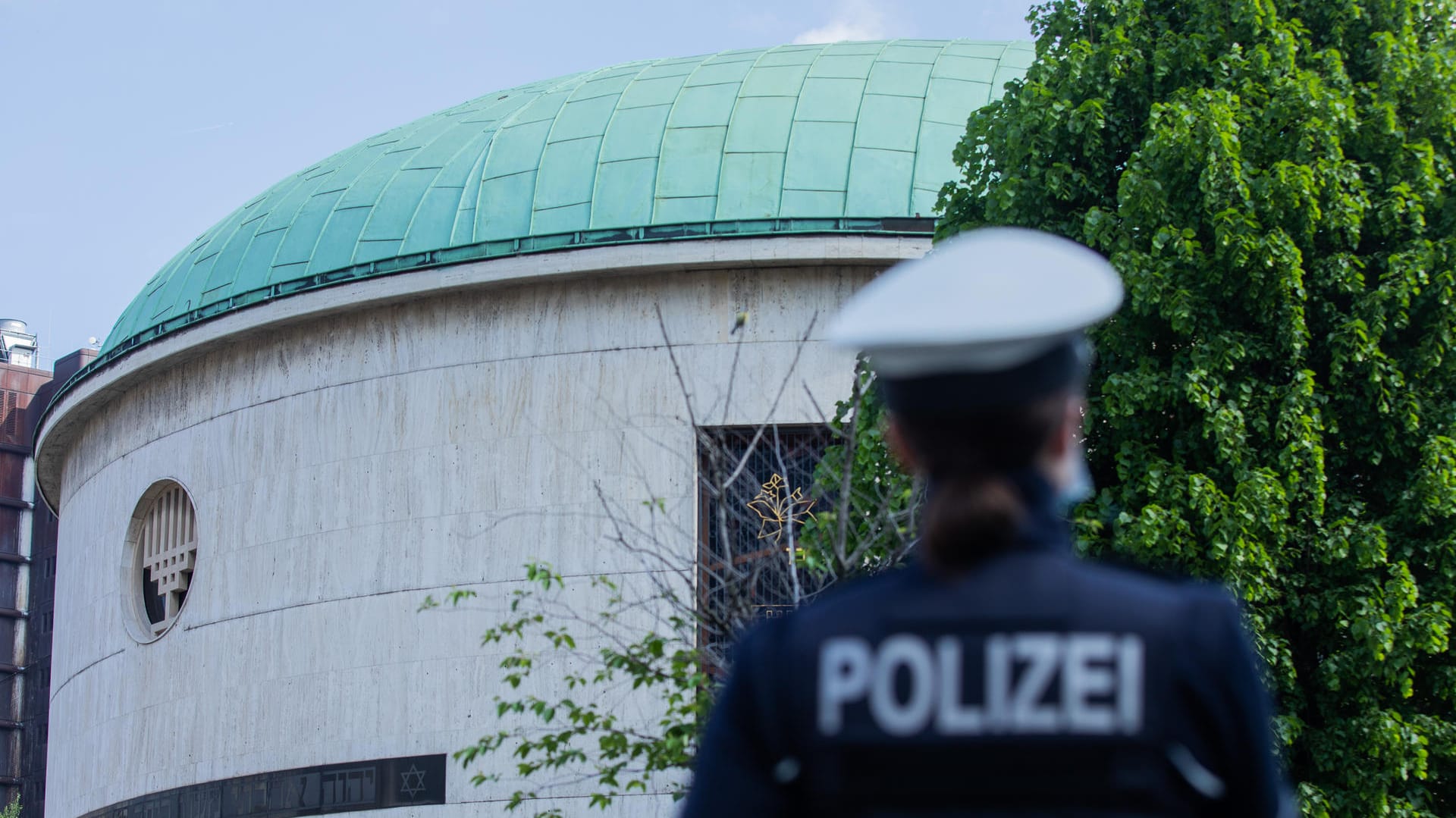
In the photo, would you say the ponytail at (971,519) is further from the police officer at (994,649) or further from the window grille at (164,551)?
the window grille at (164,551)

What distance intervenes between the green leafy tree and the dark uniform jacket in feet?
29.5

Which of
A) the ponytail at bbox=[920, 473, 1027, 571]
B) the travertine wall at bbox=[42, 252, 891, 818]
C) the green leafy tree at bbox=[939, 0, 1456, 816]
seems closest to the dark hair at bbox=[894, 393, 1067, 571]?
the ponytail at bbox=[920, 473, 1027, 571]

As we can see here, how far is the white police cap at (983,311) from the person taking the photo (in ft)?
6.31

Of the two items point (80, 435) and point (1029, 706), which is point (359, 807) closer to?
point (80, 435)

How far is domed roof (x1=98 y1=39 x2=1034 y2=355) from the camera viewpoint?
61.5ft

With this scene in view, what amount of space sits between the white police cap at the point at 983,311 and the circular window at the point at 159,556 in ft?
65.1

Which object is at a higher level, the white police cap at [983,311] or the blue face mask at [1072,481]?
the white police cap at [983,311]

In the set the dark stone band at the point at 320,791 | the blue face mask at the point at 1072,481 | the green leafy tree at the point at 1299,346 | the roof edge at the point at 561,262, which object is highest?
the roof edge at the point at 561,262

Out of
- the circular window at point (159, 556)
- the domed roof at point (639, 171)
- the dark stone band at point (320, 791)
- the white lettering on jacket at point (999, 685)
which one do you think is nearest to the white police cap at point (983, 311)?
the white lettering on jacket at point (999, 685)

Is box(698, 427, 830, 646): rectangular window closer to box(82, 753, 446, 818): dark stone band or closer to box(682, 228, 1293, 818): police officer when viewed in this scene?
box(82, 753, 446, 818): dark stone band

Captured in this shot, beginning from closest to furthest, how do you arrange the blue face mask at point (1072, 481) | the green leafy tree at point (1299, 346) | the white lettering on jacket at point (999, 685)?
the white lettering on jacket at point (999, 685) < the blue face mask at point (1072, 481) < the green leafy tree at point (1299, 346)

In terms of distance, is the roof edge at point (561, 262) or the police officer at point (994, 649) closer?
the police officer at point (994, 649)

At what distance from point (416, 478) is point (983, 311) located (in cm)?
1711

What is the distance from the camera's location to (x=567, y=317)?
1859 cm
